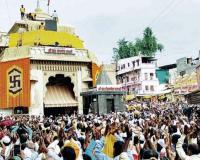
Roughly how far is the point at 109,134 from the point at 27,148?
175 centimetres

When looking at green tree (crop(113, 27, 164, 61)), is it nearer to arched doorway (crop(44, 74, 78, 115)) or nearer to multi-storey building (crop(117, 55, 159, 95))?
multi-storey building (crop(117, 55, 159, 95))

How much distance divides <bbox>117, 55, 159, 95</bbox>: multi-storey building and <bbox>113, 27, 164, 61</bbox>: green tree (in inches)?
166

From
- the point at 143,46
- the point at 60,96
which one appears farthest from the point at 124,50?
the point at 60,96

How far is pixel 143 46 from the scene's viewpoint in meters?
64.2

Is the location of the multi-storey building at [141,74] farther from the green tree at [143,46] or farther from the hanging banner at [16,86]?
the hanging banner at [16,86]

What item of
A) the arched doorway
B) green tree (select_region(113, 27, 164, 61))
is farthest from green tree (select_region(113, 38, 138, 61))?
the arched doorway

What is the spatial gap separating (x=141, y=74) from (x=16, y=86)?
86.1 feet

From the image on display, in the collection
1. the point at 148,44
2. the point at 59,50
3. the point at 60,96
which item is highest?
the point at 148,44

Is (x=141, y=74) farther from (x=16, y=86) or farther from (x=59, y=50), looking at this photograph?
(x=16, y=86)

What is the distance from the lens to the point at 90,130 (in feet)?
30.7

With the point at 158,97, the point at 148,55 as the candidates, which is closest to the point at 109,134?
the point at 158,97

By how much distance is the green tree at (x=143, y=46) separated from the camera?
6378cm

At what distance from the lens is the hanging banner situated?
35.5 meters

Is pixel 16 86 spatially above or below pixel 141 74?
below
